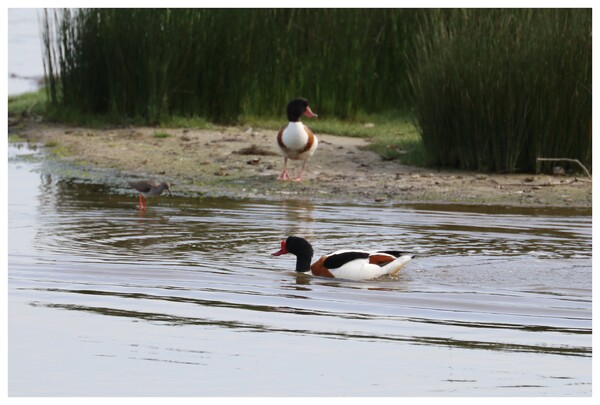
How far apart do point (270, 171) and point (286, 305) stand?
7.56 metres

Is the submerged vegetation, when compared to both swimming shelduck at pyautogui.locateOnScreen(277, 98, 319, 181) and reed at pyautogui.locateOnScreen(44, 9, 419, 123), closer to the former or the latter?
reed at pyautogui.locateOnScreen(44, 9, 419, 123)

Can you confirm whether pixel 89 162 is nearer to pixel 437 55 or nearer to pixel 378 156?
pixel 378 156

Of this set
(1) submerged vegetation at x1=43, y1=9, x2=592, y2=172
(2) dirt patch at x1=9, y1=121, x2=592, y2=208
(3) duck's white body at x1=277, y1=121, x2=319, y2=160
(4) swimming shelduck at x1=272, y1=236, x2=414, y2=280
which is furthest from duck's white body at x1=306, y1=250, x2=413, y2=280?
(1) submerged vegetation at x1=43, y1=9, x2=592, y2=172

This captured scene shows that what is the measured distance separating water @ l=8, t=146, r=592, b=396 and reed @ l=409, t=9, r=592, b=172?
5.83 ft

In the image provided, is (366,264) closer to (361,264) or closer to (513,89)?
(361,264)

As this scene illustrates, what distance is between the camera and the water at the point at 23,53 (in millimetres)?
28109

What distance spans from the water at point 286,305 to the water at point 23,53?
15.2 metres

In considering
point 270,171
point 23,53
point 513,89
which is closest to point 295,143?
point 270,171

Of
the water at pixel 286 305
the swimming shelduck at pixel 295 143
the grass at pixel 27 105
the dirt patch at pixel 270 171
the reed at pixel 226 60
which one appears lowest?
the water at pixel 286 305

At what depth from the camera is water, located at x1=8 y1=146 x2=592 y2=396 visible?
612cm

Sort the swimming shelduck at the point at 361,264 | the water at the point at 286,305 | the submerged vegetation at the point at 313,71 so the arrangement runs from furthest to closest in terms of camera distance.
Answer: the submerged vegetation at the point at 313,71 → the swimming shelduck at the point at 361,264 → the water at the point at 286,305

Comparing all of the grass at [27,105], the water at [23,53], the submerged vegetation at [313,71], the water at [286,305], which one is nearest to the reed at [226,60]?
the submerged vegetation at [313,71]

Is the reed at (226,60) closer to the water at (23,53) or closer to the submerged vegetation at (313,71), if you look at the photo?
the submerged vegetation at (313,71)

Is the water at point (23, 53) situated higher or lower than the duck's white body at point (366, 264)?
higher
